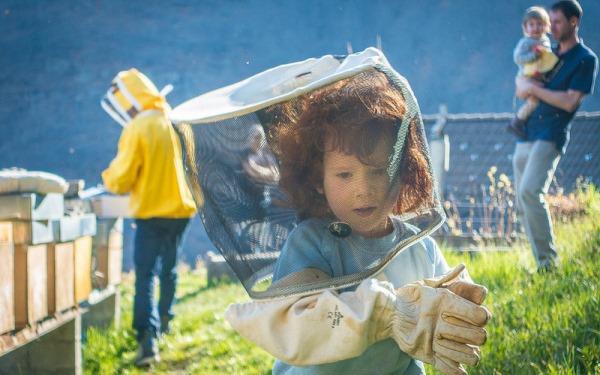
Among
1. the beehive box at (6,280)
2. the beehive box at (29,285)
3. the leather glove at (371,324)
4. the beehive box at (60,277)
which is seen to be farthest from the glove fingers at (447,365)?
the beehive box at (60,277)

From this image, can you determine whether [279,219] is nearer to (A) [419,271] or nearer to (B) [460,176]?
(A) [419,271]

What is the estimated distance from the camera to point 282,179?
1.95m

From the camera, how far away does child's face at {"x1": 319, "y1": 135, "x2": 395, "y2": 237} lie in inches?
70.9

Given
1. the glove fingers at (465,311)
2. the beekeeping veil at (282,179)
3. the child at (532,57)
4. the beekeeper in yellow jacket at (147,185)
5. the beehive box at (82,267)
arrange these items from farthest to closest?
1. the child at (532,57)
2. the beekeeper in yellow jacket at (147,185)
3. the beehive box at (82,267)
4. the beekeeping veil at (282,179)
5. the glove fingers at (465,311)

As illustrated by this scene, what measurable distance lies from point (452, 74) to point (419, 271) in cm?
1921

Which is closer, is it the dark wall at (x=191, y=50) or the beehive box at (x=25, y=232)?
the beehive box at (x=25, y=232)

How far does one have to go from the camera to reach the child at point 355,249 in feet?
5.10

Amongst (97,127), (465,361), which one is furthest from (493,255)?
(97,127)

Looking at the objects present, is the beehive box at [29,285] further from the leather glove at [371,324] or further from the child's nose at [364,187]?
the child's nose at [364,187]

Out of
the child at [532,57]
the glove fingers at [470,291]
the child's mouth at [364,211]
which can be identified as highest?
the child at [532,57]

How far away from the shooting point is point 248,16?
67.5ft

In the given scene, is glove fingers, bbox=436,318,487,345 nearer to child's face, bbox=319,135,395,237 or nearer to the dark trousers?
child's face, bbox=319,135,395,237

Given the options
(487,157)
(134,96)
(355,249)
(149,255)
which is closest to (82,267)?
(149,255)

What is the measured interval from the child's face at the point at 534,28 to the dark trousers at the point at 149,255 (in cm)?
262
